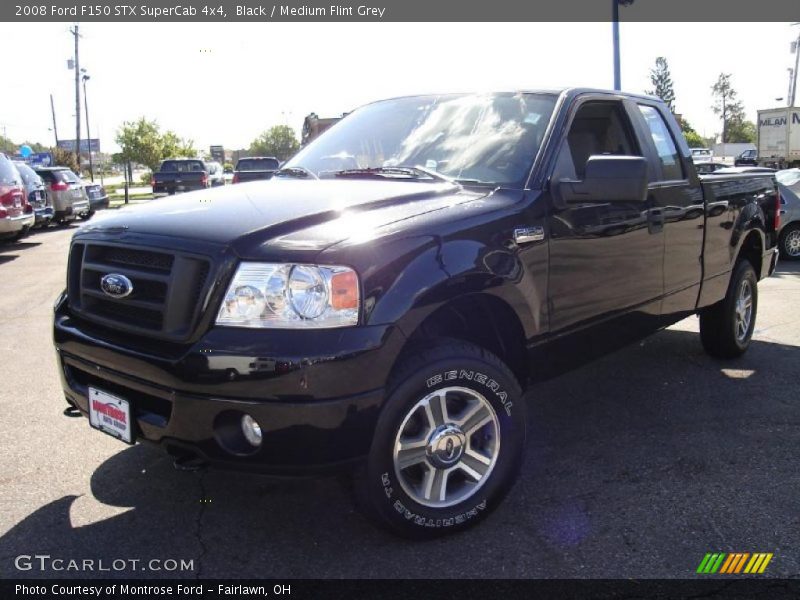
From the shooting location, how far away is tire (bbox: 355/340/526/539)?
2.69 metres

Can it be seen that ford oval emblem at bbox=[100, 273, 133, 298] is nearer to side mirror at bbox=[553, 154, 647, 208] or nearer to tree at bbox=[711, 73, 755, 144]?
side mirror at bbox=[553, 154, 647, 208]

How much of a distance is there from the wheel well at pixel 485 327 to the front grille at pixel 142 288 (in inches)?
36.5

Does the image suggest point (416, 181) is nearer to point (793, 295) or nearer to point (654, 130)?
point (654, 130)

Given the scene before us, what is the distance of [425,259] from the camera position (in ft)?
9.09

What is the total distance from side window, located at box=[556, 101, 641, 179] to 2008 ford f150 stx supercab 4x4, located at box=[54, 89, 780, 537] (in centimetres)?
2

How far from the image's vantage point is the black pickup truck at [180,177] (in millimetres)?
25438

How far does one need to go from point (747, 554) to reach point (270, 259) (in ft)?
7.26

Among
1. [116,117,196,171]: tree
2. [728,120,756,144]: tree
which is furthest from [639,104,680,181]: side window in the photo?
Result: [728,120,756,144]: tree

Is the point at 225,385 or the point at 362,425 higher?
the point at 225,385

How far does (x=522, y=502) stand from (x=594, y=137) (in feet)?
6.91

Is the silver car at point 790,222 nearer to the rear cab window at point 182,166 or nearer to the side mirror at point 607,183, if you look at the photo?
the side mirror at point 607,183

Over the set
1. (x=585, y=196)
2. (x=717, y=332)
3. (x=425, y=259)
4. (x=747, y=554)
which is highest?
(x=585, y=196)

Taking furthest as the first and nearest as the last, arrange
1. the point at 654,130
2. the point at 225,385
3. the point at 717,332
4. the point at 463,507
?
the point at 717,332 < the point at 654,130 < the point at 463,507 < the point at 225,385

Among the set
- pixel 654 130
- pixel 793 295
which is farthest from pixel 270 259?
pixel 793 295
